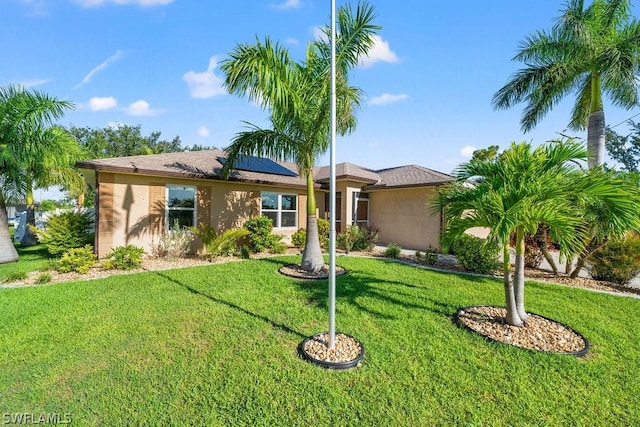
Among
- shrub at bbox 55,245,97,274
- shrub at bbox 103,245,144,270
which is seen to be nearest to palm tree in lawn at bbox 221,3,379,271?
shrub at bbox 103,245,144,270

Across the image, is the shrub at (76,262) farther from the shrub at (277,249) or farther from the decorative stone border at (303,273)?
the shrub at (277,249)

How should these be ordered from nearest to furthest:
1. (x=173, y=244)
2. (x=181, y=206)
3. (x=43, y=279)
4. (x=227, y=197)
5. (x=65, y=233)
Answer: (x=43, y=279) → (x=65, y=233) → (x=173, y=244) → (x=181, y=206) → (x=227, y=197)

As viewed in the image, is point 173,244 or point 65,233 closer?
point 65,233

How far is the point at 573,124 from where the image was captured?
40.1 feet

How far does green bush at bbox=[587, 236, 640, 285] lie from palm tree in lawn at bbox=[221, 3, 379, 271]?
8086 millimetres

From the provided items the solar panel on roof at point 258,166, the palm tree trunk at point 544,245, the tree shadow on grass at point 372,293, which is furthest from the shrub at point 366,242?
the palm tree trunk at point 544,245

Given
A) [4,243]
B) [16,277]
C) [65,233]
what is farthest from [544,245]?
[4,243]

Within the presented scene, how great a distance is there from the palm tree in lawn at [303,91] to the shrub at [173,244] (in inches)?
156

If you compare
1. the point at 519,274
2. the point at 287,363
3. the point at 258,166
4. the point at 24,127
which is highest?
the point at 24,127

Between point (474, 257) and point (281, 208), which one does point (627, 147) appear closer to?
point (474, 257)

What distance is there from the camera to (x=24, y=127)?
29.7 ft

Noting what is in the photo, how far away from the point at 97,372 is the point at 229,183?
8776 millimetres

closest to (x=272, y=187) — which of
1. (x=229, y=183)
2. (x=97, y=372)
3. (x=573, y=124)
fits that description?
(x=229, y=183)

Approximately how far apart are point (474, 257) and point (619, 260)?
11.8 feet
